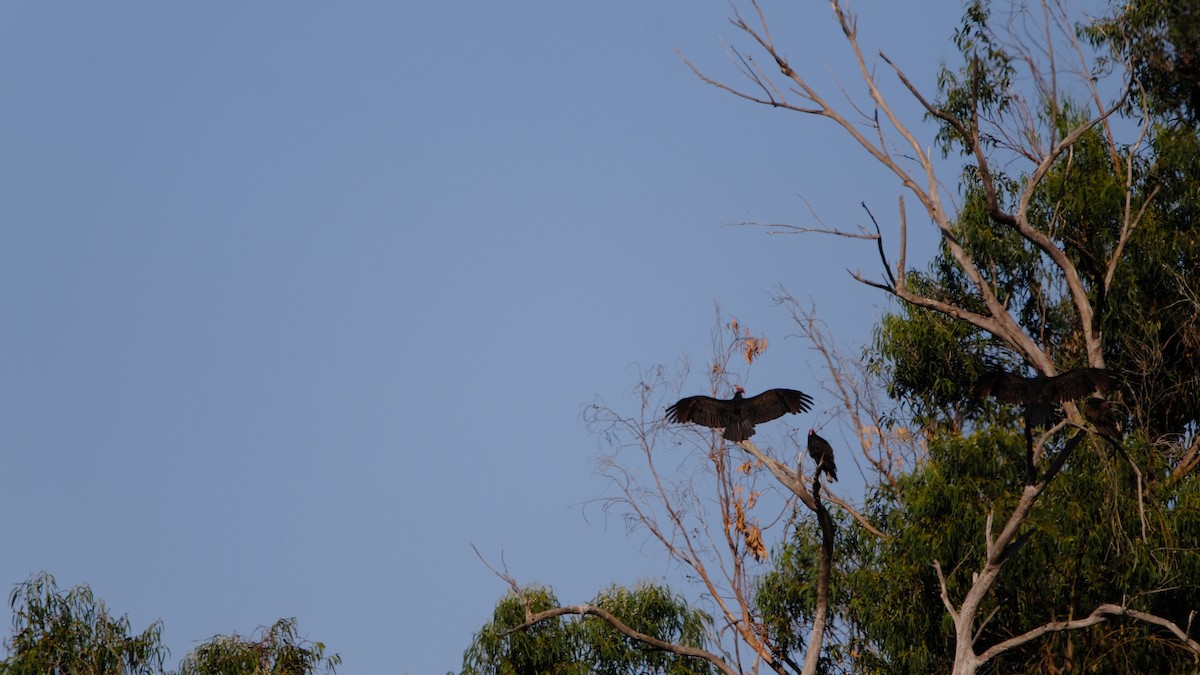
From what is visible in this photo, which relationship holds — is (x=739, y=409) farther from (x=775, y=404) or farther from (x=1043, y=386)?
(x=1043, y=386)

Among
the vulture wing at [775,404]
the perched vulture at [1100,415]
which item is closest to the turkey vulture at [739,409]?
the vulture wing at [775,404]

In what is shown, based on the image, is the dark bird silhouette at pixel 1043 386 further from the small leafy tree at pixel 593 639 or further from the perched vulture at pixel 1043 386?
the small leafy tree at pixel 593 639

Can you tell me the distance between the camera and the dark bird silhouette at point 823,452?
9.91 metres

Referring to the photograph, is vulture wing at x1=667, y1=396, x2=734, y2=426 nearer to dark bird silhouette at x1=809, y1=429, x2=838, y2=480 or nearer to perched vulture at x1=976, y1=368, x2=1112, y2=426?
dark bird silhouette at x1=809, y1=429, x2=838, y2=480

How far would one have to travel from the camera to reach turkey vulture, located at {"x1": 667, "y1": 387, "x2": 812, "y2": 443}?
10.6 metres

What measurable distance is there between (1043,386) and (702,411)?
2205 mm

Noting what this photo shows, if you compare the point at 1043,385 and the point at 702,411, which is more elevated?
the point at 702,411

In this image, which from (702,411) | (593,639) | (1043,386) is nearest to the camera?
(1043,386)

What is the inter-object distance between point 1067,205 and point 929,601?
5.51m

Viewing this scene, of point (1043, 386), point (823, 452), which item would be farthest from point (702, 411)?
point (1043, 386)

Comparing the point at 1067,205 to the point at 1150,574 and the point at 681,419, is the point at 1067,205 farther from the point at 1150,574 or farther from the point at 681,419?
the point at 681,419

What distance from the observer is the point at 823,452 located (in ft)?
32.8

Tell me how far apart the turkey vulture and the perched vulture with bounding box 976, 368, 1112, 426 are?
4.03 ft

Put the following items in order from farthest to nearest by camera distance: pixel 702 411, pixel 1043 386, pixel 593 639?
pixel 593 639, pixel 702 411, pixel 1043 386
